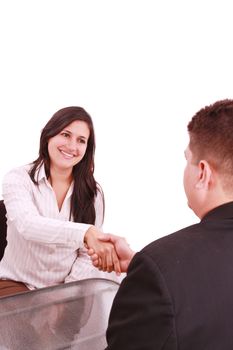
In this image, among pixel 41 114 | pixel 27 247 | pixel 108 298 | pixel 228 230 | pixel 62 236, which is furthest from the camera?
pixel 41 114

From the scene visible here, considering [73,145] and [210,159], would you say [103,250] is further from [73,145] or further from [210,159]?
[210,159]

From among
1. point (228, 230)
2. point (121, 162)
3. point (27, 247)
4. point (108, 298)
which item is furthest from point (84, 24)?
point (228, 230)

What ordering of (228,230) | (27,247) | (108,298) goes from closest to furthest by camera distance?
(228,230), (108,298), (27,247)

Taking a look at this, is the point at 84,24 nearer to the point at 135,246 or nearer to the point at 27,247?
the point at 135,246

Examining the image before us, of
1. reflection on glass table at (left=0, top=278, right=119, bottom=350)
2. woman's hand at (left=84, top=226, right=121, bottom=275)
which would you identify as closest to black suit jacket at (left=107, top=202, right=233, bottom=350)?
reflection on glass table at (left=0, top=278, right=119, bottom=350)

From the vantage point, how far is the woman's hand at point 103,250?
6.36 feet

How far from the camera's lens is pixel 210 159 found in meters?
1.10

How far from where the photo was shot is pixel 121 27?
3.77 metres

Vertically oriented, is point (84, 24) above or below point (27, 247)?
above

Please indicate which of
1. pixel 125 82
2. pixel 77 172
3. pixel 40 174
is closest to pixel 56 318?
pixel 40 174

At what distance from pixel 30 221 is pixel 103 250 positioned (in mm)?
346

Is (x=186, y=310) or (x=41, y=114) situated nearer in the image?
(x=186, y=310)

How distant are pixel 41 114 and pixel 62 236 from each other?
6.20 feet

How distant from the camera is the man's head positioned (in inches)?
42.1
